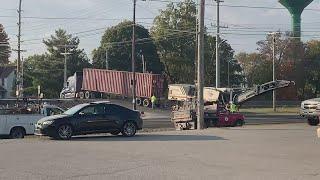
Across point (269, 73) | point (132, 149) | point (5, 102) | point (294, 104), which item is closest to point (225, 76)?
point (269, 73)

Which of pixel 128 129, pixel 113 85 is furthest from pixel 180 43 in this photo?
pixel 128 129

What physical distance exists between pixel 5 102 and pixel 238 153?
4475cm

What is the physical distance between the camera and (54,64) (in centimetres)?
11281

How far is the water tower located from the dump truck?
1783 inches

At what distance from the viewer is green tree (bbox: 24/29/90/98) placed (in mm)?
108688

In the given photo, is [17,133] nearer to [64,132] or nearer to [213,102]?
[64,132]

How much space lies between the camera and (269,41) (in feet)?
322

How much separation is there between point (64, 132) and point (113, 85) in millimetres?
44583

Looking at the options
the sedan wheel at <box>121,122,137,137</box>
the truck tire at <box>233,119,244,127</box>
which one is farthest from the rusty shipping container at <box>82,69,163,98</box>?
the sedan wheel at <box>121,122,137,137</box>

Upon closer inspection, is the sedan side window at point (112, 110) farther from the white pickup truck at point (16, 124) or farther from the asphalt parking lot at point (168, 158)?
the white pickup truck at point (16, 124)

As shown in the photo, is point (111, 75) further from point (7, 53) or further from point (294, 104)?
point (7, 53)

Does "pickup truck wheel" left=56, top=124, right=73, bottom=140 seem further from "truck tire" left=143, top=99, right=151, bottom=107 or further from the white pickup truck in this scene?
"truck tire" left=143, top=99, right=151, bottom=107

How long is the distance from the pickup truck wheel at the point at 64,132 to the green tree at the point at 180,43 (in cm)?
7114

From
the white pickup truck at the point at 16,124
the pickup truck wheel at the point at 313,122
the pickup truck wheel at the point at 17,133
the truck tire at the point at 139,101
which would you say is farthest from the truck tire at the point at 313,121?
the truck tire at the point at 139,101
